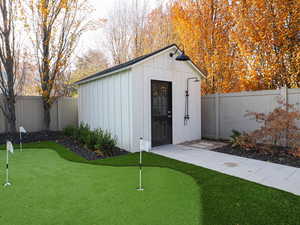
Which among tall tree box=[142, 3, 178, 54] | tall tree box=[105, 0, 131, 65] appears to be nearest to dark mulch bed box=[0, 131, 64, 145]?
tall tree box=[105, 0, 131, 65]

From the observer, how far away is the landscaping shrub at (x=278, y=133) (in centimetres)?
459

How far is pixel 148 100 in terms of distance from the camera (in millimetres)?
5434

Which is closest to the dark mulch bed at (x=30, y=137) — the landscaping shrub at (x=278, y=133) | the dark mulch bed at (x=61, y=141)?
the dark mulch bed at (x=61, y=141)

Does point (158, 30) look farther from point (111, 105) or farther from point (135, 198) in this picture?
point (135, 198)

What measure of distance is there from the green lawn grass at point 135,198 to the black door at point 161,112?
2064 mm

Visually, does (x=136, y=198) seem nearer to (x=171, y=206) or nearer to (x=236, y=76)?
(x=171, y=206)

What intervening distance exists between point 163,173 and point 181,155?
1.49 metres

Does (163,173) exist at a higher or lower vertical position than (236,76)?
lower

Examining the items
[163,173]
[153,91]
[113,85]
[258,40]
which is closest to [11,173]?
[163,173]

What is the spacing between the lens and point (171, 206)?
2.27 m

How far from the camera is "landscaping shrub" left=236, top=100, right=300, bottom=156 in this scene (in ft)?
15.1

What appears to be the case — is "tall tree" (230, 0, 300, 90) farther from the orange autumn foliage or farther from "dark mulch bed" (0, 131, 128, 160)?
"dark mulch bed" (0, 131, 128, 160)

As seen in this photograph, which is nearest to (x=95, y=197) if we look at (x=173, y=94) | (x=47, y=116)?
(x=173, y=94)

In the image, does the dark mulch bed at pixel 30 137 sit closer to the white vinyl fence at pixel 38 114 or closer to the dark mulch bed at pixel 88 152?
the white vinyl fence at pixel 38 114
